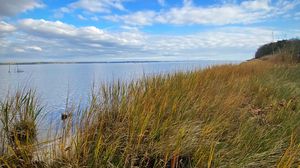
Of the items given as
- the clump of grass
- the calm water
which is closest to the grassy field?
the clump of grass

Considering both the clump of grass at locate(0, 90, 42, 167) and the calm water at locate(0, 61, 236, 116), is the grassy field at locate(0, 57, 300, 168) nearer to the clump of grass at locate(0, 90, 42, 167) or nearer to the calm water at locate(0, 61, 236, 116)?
the clump of grass at locate(0, 90, 42, 167)

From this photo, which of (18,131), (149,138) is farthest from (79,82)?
(149,138)

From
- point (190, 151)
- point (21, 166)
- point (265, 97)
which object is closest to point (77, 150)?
point (21, 166)

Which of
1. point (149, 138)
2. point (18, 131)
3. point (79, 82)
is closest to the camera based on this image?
point (149, 138)

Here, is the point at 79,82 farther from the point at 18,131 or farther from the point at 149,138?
the point at 149,138

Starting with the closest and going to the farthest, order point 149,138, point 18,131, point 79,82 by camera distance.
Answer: point 149,138
point 18,131
point 79,82

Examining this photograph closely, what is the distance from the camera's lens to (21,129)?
382 centimetres

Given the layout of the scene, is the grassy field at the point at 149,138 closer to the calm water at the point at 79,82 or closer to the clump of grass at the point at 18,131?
the clump of grass at the point at 18,131

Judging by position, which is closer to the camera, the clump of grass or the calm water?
the clump of grass

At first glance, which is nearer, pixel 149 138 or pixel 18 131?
pixel 149 138

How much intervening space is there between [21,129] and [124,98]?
1562 mm

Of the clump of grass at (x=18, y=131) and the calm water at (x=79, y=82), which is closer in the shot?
the clump of grass at (x=18, y=131)

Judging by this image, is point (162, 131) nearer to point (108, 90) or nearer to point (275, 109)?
point (108, 90)

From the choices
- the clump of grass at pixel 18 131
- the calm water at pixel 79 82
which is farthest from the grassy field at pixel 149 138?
the calm water at pixel 79 82
